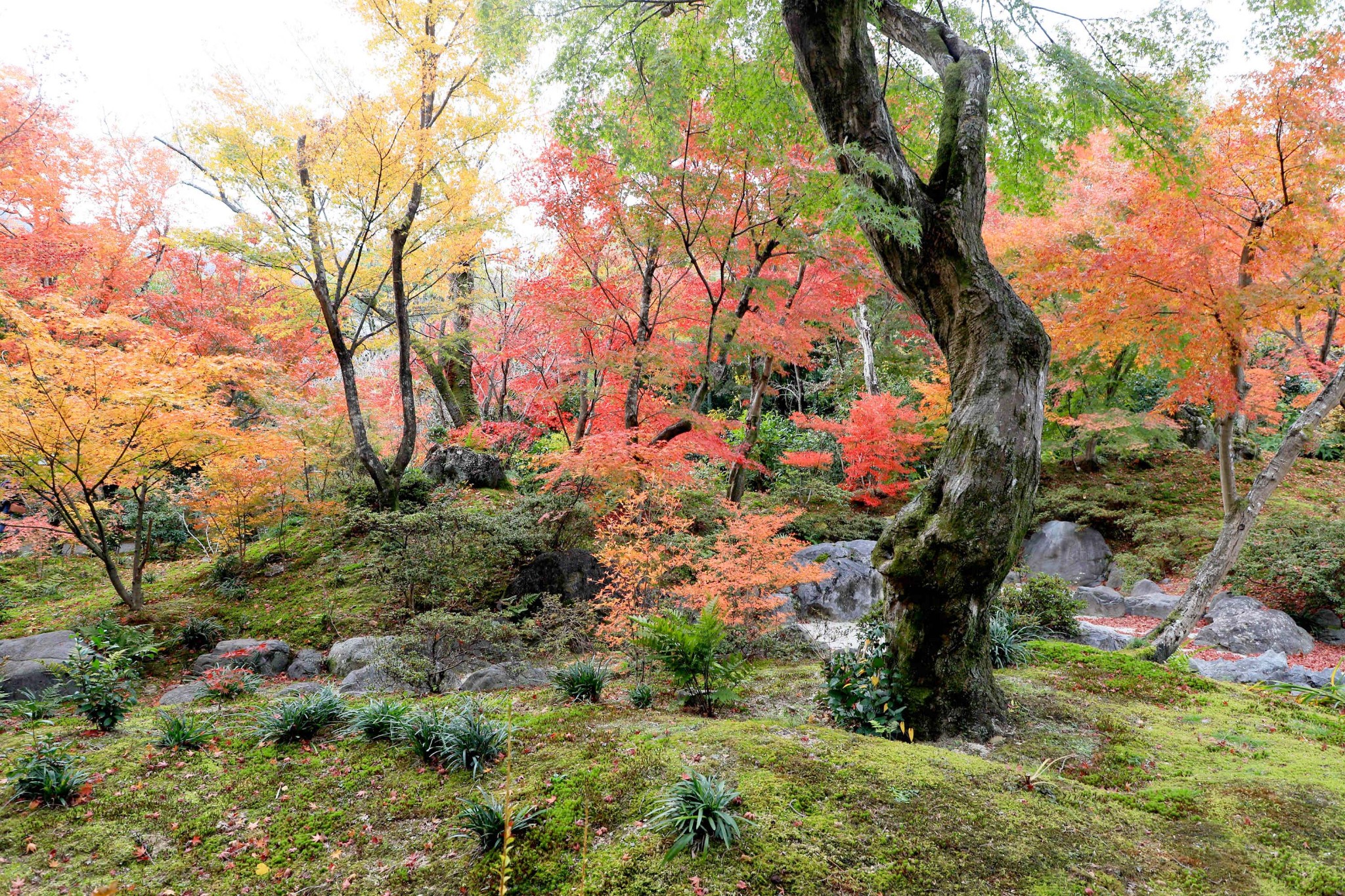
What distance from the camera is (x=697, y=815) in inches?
99.2

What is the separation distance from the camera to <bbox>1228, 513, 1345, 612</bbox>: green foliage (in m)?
8.46

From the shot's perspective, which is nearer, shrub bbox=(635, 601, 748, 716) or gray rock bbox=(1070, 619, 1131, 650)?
shrub bbox=(635, 601, 748, 716)

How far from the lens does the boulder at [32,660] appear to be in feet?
17.6

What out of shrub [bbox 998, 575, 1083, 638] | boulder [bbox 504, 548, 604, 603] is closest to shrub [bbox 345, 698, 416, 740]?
boulder [bbox 504, 548, 604, 603]

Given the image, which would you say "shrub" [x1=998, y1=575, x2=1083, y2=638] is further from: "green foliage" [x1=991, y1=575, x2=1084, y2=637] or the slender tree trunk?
the slender tree trunk

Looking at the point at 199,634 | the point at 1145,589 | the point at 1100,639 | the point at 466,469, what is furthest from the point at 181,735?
the point at 1145,589

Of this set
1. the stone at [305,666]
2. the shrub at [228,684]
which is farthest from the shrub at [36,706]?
the stone at [305,666]

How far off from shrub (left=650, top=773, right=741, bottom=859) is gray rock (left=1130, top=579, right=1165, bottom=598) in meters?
11.0

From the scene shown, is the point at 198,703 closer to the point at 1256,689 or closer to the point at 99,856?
the point at 99,856

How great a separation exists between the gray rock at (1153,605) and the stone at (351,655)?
1165 cm

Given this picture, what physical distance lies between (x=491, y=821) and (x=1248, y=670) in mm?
8059

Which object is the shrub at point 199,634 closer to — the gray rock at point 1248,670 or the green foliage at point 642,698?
the green foliage at point 642,698

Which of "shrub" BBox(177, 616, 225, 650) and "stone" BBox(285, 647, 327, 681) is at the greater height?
"shrub" BBox(177, 616, 225, 650)

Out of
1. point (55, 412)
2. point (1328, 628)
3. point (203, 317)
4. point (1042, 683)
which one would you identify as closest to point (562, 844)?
point (1042, 683)
